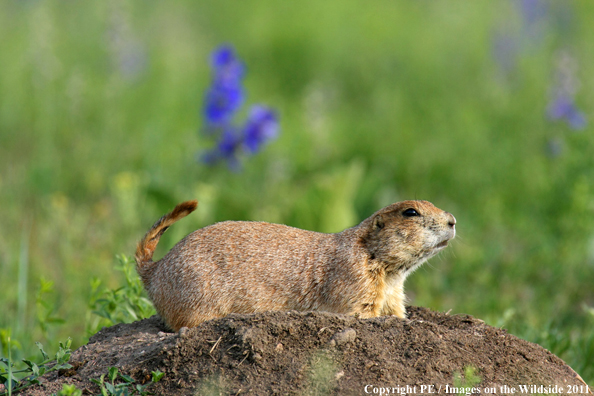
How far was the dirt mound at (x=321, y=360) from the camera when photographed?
271cm

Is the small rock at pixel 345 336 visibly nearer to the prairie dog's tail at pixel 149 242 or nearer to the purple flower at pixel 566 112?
the prairie dog's tail at pixel 149 242

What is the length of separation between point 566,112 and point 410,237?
14.9 ft

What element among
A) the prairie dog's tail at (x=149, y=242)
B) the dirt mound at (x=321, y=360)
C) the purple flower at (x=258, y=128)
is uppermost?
the purple flower at (x=258, y=128)

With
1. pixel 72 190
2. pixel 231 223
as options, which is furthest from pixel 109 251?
pixel 231 223

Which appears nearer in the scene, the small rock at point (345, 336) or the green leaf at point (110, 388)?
the green leaf at point (110, 388)

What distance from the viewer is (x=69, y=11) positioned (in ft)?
47.7

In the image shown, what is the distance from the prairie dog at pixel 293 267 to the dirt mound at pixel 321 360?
10.6 inches

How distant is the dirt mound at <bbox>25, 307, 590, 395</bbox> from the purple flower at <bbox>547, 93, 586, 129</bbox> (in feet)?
14.5

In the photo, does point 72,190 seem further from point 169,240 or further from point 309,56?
point 309,56

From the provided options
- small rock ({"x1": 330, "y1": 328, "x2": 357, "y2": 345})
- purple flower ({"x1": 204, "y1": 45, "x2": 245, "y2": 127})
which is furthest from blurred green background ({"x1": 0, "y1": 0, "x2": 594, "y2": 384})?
small rock ({"x1": 330, "y1": 328, "x2": 357, "y2": 345})

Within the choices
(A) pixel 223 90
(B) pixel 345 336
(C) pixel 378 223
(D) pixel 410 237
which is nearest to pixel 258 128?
(A) pixel 223 90

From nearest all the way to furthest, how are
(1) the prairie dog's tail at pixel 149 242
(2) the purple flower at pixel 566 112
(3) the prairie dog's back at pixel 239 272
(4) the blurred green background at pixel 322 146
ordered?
(3) the prairie dog's back at pixel 239 272 < (1) the prairie dog's tail at pixel 149 242 < (4) the blurred green background at pixel 322 146 < (2) the purple flower at pixel 566 112

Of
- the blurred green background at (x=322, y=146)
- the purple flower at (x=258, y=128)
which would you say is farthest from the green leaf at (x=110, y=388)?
the purple flower at (x=258, y=128)

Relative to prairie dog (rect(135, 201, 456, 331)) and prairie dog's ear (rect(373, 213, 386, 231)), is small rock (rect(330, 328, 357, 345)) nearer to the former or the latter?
prairie dog (rect(135, 201, 456, 331))
